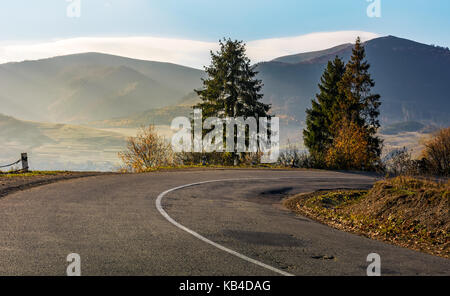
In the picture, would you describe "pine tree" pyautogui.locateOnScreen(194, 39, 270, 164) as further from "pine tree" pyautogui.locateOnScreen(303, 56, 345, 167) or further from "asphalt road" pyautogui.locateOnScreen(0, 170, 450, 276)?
"asphalt road" pyautogui.locateOnScreen(0, 170, 450, 276)

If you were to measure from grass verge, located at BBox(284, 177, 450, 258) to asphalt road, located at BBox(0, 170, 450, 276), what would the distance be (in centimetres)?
84

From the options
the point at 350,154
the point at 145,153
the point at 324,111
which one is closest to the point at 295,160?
the point at 350,154

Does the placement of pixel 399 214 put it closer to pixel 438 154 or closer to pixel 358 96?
pixel 438 154

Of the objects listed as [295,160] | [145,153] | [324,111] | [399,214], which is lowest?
[399,214]

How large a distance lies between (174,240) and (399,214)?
6.07m

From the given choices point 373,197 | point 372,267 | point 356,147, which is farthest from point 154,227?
point 356,147

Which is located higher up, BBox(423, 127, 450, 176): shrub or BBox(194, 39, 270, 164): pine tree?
BBox(194, 39, 270, 164): pine tree

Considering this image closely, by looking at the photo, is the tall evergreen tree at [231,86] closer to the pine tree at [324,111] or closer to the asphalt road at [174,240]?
the pine tree at [324,111]

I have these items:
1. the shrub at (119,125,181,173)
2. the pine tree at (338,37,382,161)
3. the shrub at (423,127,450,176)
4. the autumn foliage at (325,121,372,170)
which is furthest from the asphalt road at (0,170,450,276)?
the pine tree at (338,37,382,161)

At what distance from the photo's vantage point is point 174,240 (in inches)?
281

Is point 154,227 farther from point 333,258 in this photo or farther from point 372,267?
point 372,267

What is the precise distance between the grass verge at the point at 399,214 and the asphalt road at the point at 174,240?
33.2 inches

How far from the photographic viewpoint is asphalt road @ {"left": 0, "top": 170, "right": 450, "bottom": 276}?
18.7ft
